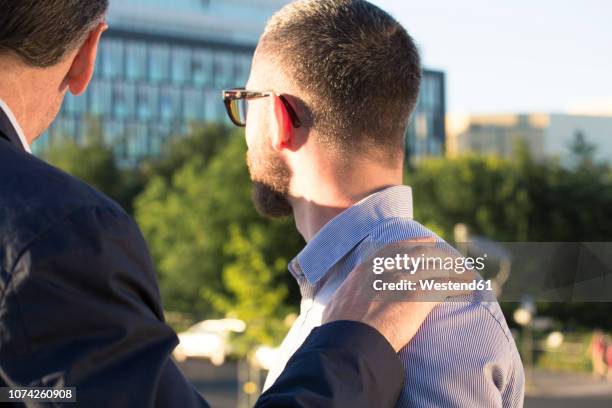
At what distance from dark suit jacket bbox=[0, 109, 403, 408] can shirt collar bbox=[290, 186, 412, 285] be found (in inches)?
32.2

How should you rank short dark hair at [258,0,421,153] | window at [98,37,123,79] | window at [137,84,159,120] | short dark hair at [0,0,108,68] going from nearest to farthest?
short dark hair at [0,0,108,68] → short dark hair at [258,0,421,153] → window at [98,37,123,79] → window at [137,84,159,120]

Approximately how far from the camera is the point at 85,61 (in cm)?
185

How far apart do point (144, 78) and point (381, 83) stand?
84.3 metres

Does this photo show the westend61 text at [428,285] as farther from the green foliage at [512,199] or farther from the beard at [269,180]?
the green foliage at [512,199]

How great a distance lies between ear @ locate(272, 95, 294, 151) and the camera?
2367 mm

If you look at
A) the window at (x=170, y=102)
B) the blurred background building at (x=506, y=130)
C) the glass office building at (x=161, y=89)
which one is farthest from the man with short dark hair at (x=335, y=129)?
the window at (x=170, y=102)

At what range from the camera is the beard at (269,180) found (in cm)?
243

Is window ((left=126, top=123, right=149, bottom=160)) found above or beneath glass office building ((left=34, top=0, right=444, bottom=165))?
beneath

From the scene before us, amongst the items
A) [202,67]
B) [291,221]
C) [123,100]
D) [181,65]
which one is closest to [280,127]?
[291,221]

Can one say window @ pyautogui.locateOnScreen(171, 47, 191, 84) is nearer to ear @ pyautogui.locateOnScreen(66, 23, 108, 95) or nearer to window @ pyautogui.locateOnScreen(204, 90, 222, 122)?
window @ pyautogui.locateOnScreen(204, 90, 222, 122)

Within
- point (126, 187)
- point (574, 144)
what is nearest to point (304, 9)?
point (126, 187)

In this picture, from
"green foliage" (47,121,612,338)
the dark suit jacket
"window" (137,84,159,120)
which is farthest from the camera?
"window" (137,84,159,120)

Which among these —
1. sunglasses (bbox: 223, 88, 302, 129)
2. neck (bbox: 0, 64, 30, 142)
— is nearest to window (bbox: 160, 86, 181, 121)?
sunglasses (bbox: 223, 88, 302, 129)

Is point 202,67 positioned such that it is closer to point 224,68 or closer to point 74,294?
point 224,68
